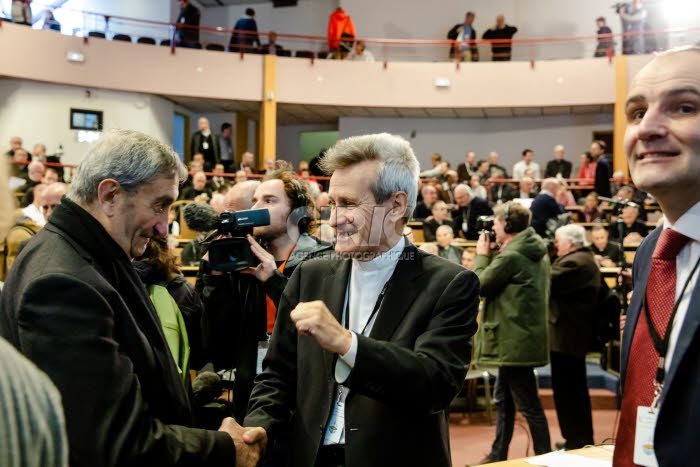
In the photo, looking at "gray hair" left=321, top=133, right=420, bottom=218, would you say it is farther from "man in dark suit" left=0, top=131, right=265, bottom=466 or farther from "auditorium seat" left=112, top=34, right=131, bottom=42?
"auditorium seat" left=112, top=34, right=131, bottom=42

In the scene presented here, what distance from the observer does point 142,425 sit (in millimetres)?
1324

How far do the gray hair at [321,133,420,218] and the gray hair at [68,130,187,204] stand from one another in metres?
0.44

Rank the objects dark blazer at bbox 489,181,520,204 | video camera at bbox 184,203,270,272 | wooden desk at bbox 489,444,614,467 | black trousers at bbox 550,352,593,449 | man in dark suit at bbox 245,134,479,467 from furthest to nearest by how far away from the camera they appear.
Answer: dark blazer at bbox 489,181,520,204 < black trousers at bbox 550,352,593,449 < video camera at bbox 184,203,270,272 < wooden desk at bbox 489,444,614,467 < man in dark suit at bbox 245,134,479,467

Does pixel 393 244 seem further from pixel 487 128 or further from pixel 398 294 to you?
pixel 487 128

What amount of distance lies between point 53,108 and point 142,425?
12238 millimetres

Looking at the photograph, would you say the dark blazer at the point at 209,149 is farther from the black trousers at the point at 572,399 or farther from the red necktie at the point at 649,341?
the red necktie at the point at 649,341

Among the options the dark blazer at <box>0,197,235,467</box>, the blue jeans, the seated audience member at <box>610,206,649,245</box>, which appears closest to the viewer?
the dark blazer at <box>0,197,235,467</box>

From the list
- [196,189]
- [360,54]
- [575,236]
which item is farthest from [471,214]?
[360,54]

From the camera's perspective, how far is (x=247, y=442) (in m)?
1.54

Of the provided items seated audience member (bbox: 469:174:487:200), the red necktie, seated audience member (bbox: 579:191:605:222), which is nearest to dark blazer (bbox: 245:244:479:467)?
the red necktie

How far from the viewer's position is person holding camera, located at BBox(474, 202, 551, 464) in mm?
3977

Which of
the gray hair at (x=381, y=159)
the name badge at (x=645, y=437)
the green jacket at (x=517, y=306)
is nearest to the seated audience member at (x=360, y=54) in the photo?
the green jacket at (x=517, y=306)

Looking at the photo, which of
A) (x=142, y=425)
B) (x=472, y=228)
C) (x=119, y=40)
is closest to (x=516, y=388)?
(x=142, y=425)

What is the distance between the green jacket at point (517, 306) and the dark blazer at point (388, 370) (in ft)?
7.97
